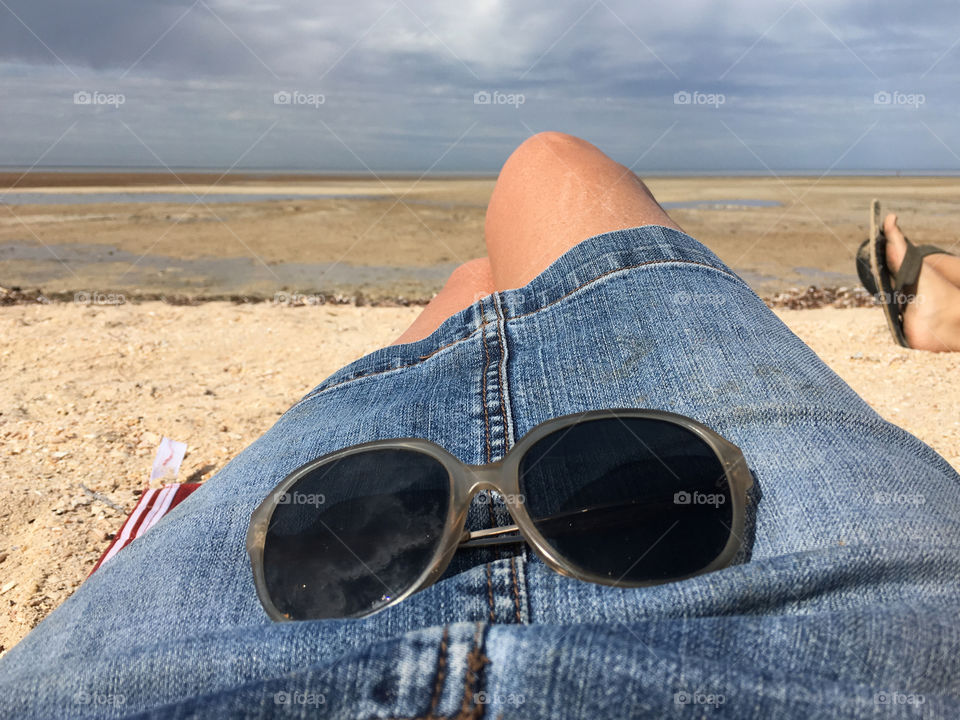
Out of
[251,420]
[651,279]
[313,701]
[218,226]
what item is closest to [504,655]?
[313,701]

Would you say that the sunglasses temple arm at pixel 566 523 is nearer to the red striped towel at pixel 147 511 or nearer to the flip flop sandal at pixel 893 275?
the red striped towel at pixel 147 511

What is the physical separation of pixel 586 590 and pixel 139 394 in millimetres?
2340

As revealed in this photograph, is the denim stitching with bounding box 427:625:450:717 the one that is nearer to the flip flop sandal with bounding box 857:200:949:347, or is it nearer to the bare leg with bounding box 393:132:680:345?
the bare leg with bounding box 393:132:680:345

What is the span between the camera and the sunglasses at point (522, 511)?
0.76 metres

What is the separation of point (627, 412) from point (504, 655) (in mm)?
362

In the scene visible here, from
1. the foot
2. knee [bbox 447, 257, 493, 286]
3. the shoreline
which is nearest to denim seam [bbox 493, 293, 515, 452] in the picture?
knee [bbox 447, 257, 493, 286]

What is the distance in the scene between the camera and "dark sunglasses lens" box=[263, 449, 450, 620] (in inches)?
30.2

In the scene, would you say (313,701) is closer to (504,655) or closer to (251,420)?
(504,655)

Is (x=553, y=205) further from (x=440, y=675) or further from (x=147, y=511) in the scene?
(x=147, y=511)

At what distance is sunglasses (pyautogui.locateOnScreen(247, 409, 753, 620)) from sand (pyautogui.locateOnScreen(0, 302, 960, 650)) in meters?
0.97

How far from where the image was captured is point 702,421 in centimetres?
94

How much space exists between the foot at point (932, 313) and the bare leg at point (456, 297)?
249cm

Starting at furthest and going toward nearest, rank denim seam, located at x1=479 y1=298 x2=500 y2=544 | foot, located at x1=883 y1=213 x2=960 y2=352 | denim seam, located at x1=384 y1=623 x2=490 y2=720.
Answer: foot, located at x1=883 y1=213 x2=960 y2=352, denim seam, located at x1=479 y1=298 x2=500 y2=544, denim seam, located at x1=384 y1=623 x2=490 y2=720

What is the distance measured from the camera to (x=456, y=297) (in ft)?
5.65
